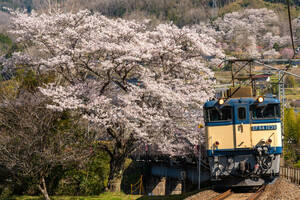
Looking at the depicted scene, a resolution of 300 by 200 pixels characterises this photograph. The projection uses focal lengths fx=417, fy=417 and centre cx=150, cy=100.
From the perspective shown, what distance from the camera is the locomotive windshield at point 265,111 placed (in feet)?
46.5

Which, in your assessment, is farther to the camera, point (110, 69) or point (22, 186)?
point (22, 186)

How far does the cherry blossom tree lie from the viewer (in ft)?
62.7

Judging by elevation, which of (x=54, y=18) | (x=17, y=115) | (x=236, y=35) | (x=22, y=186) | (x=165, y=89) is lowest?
(x=22, y=186)

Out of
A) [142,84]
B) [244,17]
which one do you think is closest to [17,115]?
[142,84]

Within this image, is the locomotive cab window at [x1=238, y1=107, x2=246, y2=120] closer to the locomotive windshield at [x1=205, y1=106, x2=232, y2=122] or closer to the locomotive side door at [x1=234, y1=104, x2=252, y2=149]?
the locomotive side door at [x1=234, y1=104, x2=252, y2=149]

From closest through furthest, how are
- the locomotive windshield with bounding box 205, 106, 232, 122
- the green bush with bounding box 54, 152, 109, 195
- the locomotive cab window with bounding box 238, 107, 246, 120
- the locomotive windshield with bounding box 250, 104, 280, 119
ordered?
the locomotive windshield with bounding box 250, 104, 280, 119 → the locomotive cab window with bounding box 238, 107, 246, 120 → the locomotive windshield with bounding box 205, 106, 232, 122 → the green bush with bounding box 54, 152, 109, 195

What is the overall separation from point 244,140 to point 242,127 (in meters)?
0.44

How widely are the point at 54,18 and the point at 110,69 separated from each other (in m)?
4.39

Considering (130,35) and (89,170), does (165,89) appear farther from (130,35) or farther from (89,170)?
(89,170)

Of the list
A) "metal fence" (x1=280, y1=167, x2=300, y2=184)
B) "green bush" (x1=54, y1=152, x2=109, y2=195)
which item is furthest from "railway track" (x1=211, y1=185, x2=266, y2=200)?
"green bush" (x1=54, y1=152, x2=109, y2=195)

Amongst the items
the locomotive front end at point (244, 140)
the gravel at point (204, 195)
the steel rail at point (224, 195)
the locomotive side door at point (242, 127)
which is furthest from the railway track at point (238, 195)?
the locomotive side door at point (242, 127)

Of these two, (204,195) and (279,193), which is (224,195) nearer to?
(204,195)

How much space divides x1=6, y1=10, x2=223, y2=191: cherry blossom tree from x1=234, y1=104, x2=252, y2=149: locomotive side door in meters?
5.19

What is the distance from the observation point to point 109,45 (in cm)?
1892
